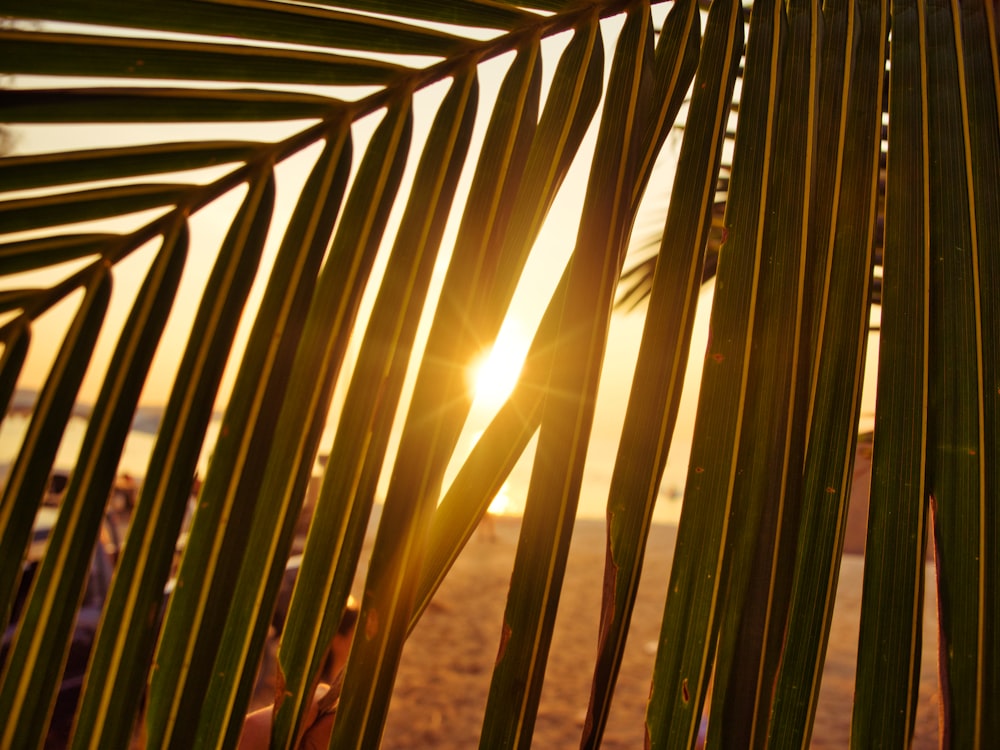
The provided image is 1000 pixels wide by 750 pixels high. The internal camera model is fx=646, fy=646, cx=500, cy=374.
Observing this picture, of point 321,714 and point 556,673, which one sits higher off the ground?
point 321,714

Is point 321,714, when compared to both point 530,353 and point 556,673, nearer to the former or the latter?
point 530,353

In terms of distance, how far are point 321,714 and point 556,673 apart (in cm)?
572

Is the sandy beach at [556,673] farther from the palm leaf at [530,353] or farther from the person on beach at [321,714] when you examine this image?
the palm leaf at [530,353]

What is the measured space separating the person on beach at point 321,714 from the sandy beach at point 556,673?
9.81ft

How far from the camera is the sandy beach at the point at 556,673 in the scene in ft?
15.1

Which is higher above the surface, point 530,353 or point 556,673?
point 530,353

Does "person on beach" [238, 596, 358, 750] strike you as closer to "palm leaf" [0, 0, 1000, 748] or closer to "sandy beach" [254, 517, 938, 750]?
"palm leaf" [0, 0, 1000, 748]

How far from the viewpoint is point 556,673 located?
5738mm

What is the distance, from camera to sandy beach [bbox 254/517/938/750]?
4609 millimetres

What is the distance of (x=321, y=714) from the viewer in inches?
22.2

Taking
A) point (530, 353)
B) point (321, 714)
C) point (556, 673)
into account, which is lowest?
point (556, 673)

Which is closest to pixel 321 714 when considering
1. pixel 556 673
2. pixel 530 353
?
pixel 530 353

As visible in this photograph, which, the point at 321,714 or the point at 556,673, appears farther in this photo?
the point at 556,673

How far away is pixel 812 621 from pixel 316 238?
54 cm
